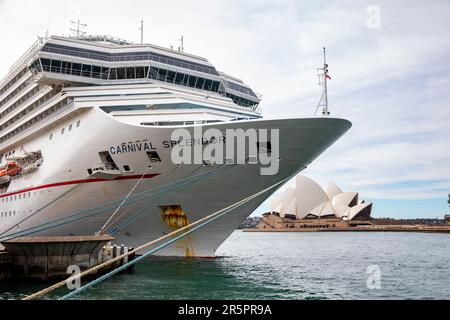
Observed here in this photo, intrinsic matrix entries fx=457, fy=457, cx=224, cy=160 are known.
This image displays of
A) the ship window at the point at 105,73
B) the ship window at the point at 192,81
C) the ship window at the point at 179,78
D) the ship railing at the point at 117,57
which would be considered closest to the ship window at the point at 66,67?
the ship railing at the point at 117,57

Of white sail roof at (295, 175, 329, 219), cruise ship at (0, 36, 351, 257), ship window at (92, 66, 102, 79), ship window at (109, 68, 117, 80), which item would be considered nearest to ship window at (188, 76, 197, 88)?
cruise ship at (0, 36, 351, 257)

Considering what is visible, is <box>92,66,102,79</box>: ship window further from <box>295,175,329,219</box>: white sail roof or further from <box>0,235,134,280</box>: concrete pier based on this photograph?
→ <box>295,175,329,219</box>: white sail roof

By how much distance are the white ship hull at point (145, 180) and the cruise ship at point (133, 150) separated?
0.16 ft

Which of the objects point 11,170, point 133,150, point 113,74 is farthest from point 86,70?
point 133,150

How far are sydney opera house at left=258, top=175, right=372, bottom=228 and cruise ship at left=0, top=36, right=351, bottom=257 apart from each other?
93.0 meters

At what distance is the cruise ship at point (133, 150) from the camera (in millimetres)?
18672

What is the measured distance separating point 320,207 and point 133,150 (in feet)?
343

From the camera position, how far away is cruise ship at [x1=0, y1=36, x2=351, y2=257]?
18672mm

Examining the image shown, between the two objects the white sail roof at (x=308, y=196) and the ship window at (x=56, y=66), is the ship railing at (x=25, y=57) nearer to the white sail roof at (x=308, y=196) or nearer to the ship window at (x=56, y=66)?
the ship window at (x=56, y=66)

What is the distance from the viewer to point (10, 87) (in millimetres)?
34438

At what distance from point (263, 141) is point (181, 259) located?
7.72 m

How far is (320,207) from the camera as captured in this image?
119062 mm

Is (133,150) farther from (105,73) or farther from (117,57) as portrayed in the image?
(117,57)
